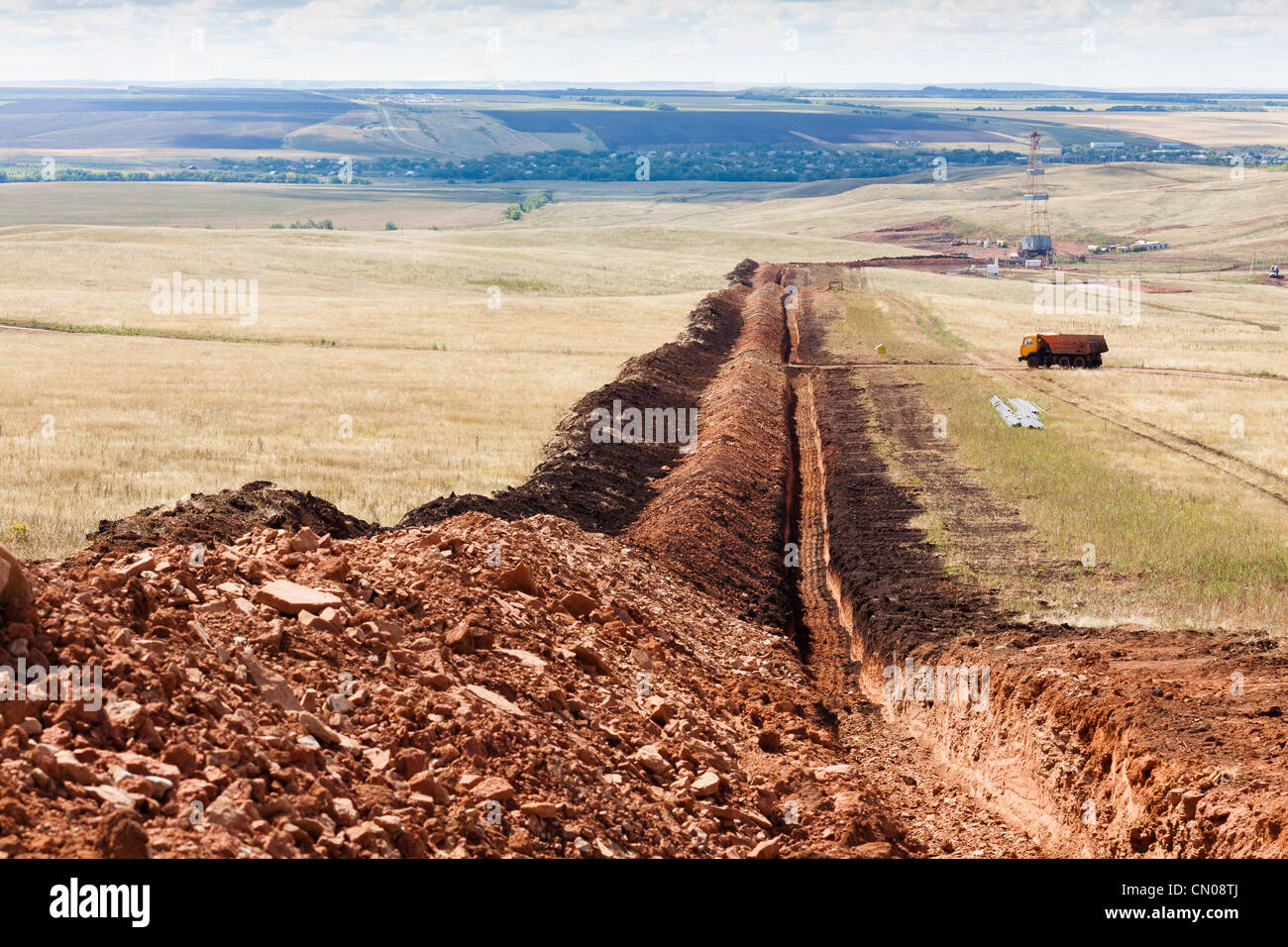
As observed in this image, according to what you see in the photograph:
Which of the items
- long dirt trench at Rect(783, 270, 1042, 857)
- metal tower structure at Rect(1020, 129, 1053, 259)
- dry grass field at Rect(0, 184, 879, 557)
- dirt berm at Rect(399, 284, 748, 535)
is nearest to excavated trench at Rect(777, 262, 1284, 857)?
long dirt trench at Rect(783, 270, 1042, 857)

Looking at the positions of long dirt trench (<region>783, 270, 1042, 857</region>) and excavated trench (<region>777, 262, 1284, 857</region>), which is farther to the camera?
long dirt trench (<region>783, 270, 1042, 857</region>)

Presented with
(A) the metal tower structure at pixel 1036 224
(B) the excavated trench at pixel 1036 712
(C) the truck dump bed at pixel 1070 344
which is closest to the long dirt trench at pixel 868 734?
(B) the excavated trench at pixel 1036 712

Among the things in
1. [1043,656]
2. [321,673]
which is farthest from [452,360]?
[321,673]

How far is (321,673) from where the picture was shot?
351 inches

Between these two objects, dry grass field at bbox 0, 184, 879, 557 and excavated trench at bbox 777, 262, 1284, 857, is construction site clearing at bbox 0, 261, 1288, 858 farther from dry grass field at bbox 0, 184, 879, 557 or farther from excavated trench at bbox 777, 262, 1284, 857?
dry grass field at bbox 0, 184, 879, 557

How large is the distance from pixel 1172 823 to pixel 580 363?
33.8 metres

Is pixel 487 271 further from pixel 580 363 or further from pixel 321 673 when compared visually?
pixel 321 673

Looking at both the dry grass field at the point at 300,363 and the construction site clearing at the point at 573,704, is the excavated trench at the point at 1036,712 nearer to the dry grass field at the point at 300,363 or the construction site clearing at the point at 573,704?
the construction site clearing at the point at 573,704

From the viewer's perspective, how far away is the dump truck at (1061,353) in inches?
1770

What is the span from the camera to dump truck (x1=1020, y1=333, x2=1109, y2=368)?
1770 inches

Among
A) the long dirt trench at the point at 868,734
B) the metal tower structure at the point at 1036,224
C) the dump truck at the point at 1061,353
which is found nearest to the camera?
the long dirt trench at the point at 868,734

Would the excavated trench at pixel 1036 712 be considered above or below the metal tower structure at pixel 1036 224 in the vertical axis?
below

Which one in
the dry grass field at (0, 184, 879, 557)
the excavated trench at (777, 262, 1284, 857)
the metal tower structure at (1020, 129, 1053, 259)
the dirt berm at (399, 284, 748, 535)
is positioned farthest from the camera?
the metal tower structure at (1020, 129, 1053, 259)

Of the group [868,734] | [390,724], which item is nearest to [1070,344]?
[868,734]
